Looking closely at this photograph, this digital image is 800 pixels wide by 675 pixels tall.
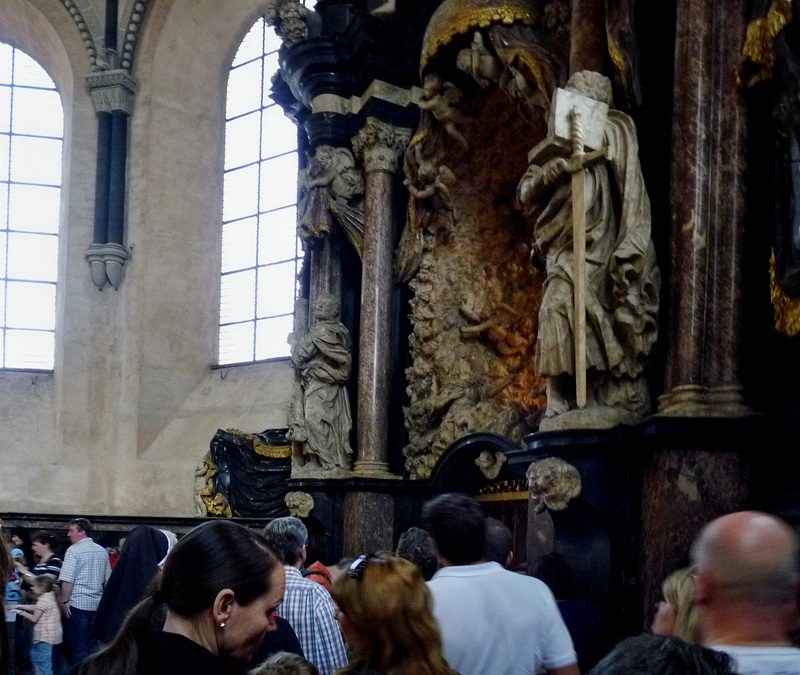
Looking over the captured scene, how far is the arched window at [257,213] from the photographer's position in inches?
602

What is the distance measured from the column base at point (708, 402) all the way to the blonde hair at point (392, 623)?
3467mm

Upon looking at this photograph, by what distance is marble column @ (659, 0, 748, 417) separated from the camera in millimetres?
5875

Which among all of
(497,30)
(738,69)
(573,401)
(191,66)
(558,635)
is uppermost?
(191,66)

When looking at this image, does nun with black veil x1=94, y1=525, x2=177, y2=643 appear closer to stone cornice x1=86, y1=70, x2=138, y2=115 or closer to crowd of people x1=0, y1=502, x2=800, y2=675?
crowd of people x1=0, y1=502, x2=800, y2=675

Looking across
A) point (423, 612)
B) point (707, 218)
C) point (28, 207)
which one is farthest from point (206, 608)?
point (28, 207)

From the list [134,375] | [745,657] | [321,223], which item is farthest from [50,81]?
[745,657]

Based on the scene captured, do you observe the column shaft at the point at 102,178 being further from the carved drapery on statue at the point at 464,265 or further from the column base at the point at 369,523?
the column base at the point at 369,523

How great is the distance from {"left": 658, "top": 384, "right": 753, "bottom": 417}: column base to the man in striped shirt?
425cm

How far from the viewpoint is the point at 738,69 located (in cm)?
591

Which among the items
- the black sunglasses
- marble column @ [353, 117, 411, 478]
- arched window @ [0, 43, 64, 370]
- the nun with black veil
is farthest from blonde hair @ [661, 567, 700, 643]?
arched window @ [0, 43, 64, 370]

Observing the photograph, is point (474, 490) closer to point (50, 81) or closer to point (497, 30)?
point (497, 30)

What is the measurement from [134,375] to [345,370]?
5574 mm

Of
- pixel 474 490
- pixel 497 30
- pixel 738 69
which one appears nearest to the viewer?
pixel 738 69

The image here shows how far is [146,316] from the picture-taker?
15.0m
